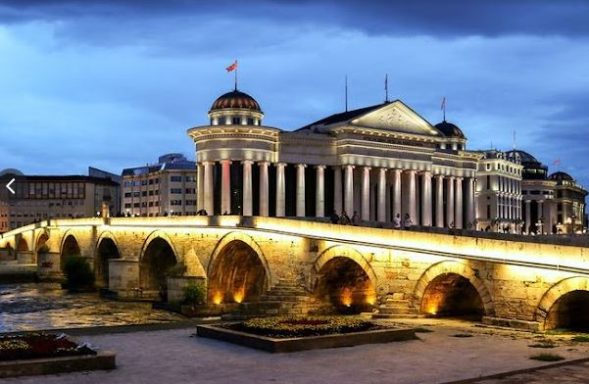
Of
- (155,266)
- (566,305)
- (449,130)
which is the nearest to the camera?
(566,305)

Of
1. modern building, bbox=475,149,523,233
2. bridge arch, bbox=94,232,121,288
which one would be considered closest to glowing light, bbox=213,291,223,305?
bridge arch, bbox=94,232,121,288

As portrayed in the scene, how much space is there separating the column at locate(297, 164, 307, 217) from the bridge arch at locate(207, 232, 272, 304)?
87.9 ft

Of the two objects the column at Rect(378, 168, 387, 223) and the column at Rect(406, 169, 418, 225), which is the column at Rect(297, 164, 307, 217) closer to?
the column at Rect(378, 168, 387, 223)

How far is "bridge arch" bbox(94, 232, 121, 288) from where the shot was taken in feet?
221

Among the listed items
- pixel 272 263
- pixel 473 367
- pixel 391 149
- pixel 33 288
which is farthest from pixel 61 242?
pixel 473 367

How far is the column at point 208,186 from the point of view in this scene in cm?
7219

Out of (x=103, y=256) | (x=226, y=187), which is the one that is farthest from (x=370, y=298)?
(x=103, y=256)

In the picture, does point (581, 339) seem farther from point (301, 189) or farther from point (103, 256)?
point (301, 189)

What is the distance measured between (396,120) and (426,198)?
931 centimetres

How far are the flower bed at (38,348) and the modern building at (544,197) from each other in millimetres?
113904

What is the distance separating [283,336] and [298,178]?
55151mm

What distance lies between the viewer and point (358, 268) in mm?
35938

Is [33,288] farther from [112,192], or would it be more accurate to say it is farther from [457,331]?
[112,192]

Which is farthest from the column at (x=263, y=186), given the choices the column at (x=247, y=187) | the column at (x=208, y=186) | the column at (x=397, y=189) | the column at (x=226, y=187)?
the column at (x=397, y=189)
